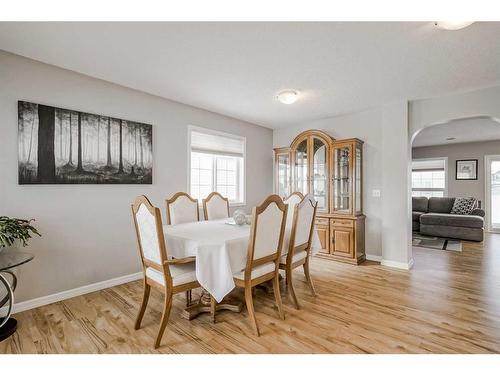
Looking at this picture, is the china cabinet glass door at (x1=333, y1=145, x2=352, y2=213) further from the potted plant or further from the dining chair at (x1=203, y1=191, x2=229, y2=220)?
the potted plant

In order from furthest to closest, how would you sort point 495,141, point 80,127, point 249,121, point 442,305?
point 495,141 < point 249,121 < point 80,127 < point 442,305

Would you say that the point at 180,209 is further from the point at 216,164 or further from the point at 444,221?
the point at 444,221

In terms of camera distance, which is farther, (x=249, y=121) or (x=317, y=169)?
(x=249, y=121)

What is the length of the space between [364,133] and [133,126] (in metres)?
3.50

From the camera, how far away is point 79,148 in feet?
9.37

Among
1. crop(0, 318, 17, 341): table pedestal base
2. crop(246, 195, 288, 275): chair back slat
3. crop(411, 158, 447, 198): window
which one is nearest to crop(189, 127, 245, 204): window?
crop(246, 195, 288, 275): chair back slat

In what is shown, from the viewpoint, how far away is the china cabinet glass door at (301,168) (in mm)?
4695

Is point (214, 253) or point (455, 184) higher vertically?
point (455, 184)

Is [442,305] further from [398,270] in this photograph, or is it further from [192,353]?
[192,353]

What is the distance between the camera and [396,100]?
3793 mm

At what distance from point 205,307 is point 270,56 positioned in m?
2.45

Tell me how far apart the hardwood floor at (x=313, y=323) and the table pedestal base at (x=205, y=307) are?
6cm

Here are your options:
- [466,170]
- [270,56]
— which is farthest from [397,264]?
[466,170]
